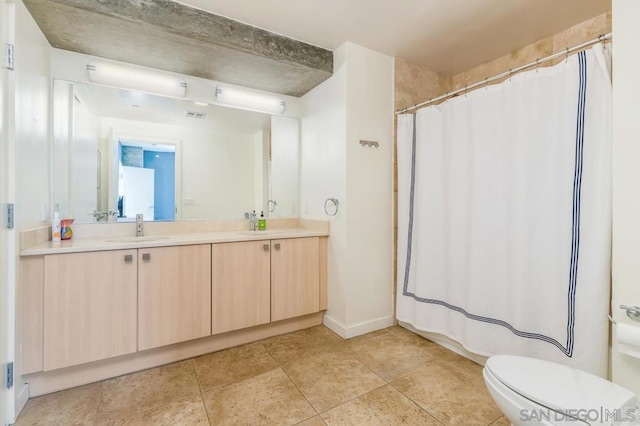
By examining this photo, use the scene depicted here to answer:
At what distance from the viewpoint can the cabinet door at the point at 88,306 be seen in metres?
1.63

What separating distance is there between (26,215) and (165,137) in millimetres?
1098

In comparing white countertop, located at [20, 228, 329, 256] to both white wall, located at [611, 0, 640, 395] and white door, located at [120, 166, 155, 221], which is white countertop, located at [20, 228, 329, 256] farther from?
white wall, located at [611, 0, 640, 395]

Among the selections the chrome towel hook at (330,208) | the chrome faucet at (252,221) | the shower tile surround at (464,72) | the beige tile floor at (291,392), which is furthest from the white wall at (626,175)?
the chrome faucet at (252,221)

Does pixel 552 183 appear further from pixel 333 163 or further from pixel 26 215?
pixel 26 215

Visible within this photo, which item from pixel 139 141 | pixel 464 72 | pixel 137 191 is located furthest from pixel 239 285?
pixel 464 72

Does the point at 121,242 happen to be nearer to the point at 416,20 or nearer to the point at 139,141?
the point at 139,141

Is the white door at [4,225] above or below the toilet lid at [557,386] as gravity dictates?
above

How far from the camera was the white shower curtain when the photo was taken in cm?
141

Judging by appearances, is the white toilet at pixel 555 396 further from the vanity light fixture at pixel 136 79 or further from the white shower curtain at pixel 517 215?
the vanity light fixture at pixel 136 79

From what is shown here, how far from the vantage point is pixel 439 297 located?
2223 millimetres

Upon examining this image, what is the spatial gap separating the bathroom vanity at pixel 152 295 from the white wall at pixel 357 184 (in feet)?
0.88

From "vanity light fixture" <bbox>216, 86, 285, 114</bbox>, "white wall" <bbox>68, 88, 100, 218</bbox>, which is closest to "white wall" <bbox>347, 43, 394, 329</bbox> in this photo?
"vanity light fixture" <bbox>216, 86, 285, 114</bbox>

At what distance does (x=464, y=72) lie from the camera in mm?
2883

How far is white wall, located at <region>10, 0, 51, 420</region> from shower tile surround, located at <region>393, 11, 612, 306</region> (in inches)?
99.0
